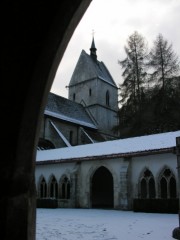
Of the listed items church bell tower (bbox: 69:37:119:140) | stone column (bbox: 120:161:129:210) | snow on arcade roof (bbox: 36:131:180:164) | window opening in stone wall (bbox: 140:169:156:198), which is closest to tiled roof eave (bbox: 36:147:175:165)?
snow on arcade roof (bbox: 36:131:180:164)

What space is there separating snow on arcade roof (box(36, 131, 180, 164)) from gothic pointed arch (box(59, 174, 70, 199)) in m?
1.39

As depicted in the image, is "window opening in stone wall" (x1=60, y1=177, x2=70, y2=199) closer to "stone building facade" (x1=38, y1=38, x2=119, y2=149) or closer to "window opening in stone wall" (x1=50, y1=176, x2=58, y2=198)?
"window opening in stone wall" (x1=50, y1=176, x2=58, y2=198)

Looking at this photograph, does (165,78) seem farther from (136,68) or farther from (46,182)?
(46,182)

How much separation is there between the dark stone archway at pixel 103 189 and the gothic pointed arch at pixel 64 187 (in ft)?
11.9

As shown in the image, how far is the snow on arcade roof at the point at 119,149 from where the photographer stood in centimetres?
1922

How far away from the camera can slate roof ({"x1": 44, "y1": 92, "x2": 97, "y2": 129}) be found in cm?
3666

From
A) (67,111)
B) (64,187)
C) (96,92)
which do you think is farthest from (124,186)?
(96,92)

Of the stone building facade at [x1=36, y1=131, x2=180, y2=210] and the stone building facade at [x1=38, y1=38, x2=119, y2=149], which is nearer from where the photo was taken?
the stone building facade at [x1=36, y1=131, x2=180, y2=210]

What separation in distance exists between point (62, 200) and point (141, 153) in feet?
21.0

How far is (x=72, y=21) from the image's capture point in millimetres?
1718

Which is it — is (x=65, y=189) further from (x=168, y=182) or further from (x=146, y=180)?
(x=168, y=182)

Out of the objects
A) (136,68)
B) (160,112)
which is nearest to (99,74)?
(136,68)

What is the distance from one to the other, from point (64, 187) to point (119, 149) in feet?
15.9

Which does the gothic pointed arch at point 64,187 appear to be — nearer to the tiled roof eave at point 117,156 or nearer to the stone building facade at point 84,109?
the tiled roof eave at point 117,156
